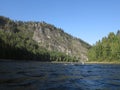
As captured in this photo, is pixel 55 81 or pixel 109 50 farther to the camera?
pixel 109 50

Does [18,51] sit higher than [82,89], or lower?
higher

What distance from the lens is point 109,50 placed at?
184875mm

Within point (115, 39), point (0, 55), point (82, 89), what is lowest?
point (82, 89)

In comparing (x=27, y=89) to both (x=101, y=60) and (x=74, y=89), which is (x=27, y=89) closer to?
(x=74, y=89)

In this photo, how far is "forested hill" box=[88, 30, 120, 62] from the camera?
175m

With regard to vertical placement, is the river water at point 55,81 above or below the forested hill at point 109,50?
below

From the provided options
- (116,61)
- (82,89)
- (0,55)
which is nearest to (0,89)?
(82,89)

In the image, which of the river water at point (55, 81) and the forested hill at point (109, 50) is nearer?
the river water at point (55, 81)

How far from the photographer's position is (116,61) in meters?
170

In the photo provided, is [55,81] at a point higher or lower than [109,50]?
lower

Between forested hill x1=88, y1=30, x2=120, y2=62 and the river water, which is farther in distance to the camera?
forested hill x1=88, y1=30, x2=120, y2=62

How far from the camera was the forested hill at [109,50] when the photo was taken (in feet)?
573

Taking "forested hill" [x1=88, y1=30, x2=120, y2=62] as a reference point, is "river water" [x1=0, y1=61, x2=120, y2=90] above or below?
below

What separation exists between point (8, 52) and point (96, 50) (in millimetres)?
73988
